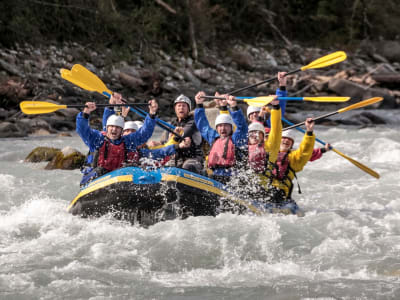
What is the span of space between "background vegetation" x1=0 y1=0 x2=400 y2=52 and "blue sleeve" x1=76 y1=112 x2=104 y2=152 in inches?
448

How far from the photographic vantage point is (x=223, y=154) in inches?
242

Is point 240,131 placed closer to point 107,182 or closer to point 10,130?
point 107,182

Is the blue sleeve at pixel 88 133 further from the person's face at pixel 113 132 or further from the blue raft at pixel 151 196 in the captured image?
the blue raft at pixel 151 196

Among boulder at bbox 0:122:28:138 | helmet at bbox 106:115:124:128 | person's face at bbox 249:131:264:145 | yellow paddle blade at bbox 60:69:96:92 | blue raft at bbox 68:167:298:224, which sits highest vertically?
boulder at bbox 0:122:28:138

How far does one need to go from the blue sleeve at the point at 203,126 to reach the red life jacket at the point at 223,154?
0.54m

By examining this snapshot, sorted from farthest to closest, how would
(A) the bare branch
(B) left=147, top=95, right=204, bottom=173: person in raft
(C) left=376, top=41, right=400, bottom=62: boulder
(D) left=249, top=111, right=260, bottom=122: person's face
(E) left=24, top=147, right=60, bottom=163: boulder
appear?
1. (C) left=376, top=41, right=400, bottom=62: boulder
2. (A) the bare branch
3. (E) left=24, top=147, right=60, bottom=163: boulder
4. (B) left=147, top=95, right=204, bottom=173: person in raft
5. (D) left=249, top=111, right=260, bottom=122: person's face

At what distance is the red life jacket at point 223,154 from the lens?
614cm

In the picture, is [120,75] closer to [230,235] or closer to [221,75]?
[221,75]

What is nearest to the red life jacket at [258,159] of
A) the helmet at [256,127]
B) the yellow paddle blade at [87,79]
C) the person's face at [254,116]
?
the helmet at [256,127]

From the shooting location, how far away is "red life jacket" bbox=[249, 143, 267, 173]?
604 cm

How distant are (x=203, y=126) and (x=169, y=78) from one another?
13.2 metres

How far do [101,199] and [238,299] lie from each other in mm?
2059

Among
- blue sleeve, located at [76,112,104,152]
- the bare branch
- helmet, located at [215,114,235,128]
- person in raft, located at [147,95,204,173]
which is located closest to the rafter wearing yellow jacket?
helmet, located at [215,114,235,128]

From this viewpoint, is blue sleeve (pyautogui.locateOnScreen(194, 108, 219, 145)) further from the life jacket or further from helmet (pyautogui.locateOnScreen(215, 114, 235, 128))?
the life jacket
